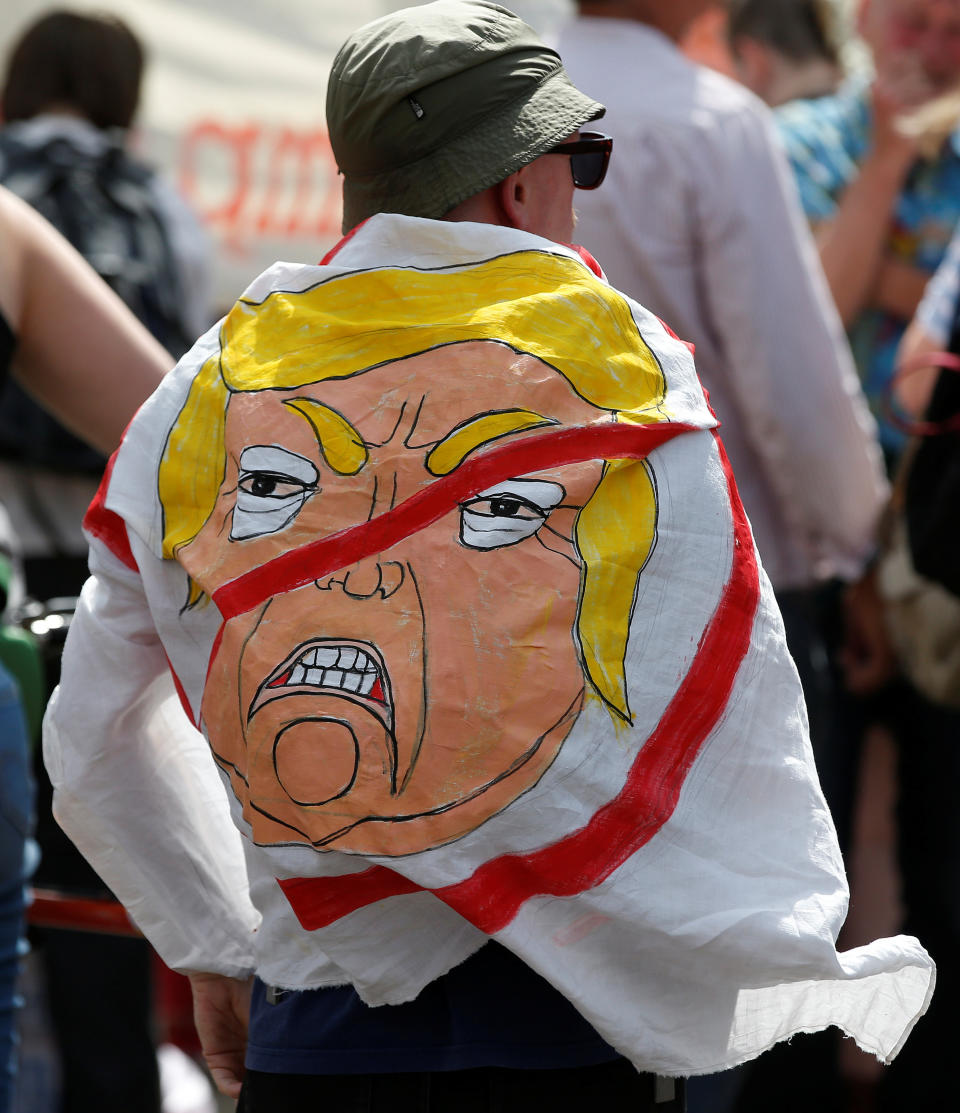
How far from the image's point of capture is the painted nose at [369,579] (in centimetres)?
144

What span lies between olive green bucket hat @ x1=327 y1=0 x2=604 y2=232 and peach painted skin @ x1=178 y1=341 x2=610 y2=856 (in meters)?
0.23

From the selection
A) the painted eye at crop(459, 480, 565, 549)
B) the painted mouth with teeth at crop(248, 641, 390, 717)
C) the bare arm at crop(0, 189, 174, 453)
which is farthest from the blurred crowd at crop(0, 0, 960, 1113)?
the painted eye at crop(459, 480, 565, 549)

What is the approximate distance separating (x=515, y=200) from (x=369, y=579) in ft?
1.51

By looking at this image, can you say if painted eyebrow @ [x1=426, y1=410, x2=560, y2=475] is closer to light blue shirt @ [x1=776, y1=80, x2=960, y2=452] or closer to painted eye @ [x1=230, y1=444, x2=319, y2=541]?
painted eye @ [x1=230, y1=444, x2=319, y2=541]

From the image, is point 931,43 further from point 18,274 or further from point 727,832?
point 727,832

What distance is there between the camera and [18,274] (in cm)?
221

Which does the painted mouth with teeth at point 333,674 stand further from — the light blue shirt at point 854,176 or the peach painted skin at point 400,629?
the light blue shirt at point 854,176

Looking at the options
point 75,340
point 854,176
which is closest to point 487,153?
point 75,340

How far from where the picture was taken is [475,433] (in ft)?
4.83

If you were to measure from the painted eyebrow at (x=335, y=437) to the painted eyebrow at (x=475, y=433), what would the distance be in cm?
7

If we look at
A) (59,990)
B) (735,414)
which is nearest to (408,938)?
(735,414)

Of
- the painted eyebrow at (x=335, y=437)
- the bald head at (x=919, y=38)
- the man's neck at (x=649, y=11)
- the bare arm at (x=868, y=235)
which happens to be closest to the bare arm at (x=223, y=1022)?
the painted eyebrow at (x=335, y=437)

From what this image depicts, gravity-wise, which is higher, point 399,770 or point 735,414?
point 399,770

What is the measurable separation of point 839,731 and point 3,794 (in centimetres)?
203
